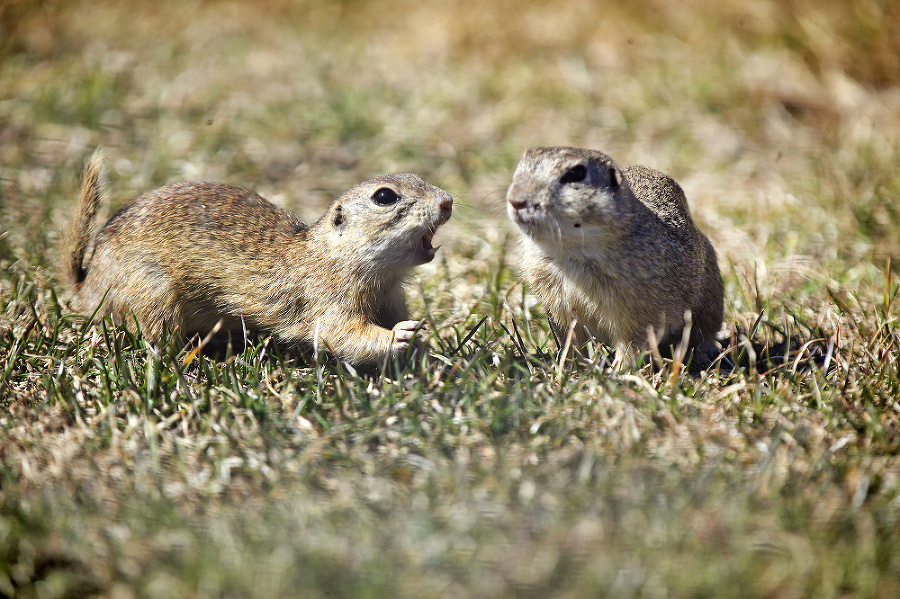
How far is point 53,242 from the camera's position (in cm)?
515

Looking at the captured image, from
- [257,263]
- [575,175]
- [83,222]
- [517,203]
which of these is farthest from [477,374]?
[83,222]

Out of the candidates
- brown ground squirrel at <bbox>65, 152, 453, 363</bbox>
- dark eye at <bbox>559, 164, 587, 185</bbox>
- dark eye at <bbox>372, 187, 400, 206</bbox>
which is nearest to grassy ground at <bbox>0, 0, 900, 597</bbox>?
brown ground squirrel at <bbox>65, 152, 453, 363</bbox>

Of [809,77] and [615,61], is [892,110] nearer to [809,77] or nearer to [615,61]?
[809,77]

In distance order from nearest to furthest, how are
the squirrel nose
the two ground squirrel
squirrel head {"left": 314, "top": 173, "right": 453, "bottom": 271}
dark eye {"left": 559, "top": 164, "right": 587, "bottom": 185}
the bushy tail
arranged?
the squirrel nose → dark eye {"left": 559, "top": 164, "right": 587, "bottom": 185} → the two ground squirrel → squirrel head {"left": 314, "top": 173, "right": 453, "bottom": 271} → the bushy tail

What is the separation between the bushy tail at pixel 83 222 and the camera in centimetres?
423

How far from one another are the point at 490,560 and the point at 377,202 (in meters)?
2.08

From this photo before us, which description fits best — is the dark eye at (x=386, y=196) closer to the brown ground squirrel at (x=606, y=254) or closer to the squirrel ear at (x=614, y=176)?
the brown ground squirrel at (x=606, y=254)

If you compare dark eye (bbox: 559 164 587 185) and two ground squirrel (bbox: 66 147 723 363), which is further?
two ground squirrel (bbox: 66 147 723 363)

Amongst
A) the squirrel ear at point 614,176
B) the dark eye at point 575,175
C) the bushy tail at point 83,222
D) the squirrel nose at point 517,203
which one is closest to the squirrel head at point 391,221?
the squirrel nose at point 517,203

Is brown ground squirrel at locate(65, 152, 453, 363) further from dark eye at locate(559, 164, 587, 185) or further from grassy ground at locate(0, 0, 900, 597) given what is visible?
dark eye at locate(559, 164, 587, 185)

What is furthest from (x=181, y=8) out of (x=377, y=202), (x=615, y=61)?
(x=377, y=202)

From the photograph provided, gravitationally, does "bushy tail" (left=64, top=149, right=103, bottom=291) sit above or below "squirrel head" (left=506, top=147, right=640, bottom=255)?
below

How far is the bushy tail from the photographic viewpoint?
4.23 metres

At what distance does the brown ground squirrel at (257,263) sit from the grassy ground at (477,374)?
22cm
